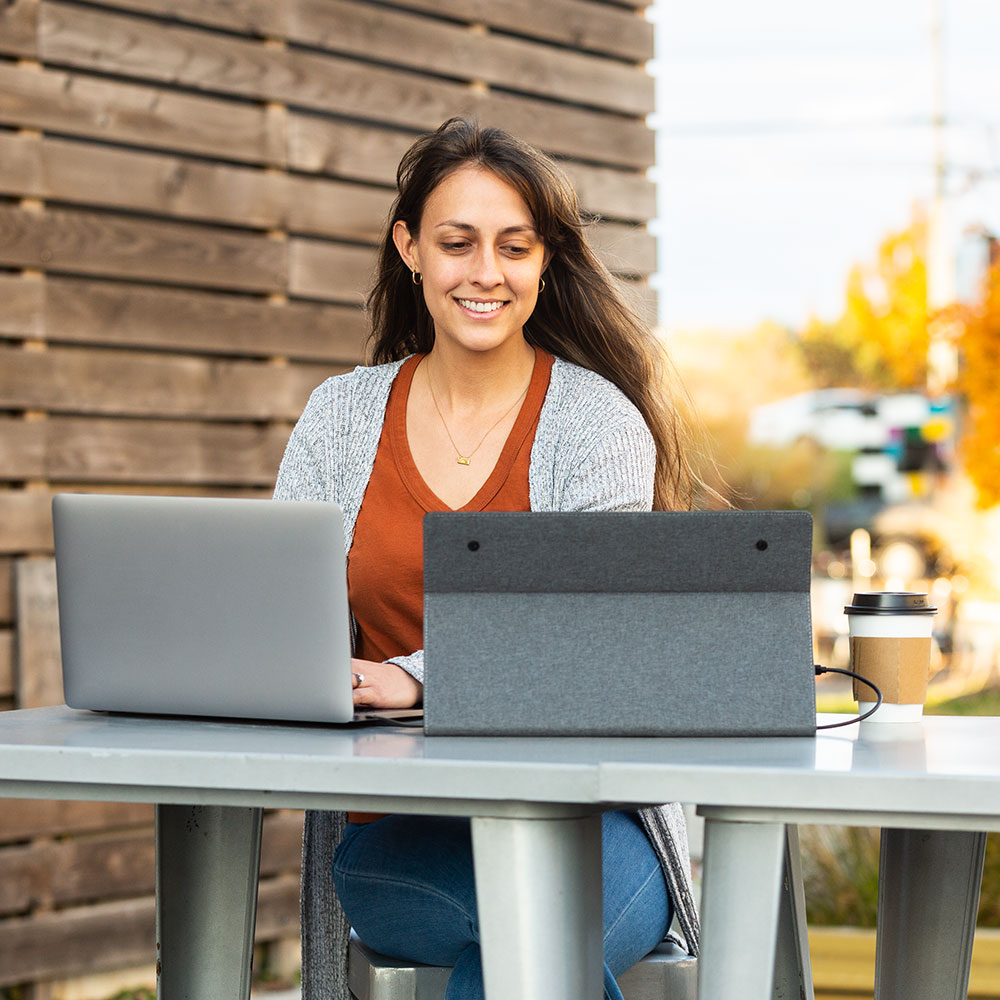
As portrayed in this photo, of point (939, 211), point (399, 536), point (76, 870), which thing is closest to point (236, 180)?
point (76, 870)

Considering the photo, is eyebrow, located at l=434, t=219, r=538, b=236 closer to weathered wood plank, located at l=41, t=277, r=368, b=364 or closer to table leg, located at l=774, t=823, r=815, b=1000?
table leg, located at l=774, t=823, r=815, b=1000

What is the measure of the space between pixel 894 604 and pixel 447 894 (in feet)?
1.80

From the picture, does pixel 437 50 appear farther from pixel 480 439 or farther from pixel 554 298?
pixel 480 439

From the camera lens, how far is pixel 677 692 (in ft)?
4.40

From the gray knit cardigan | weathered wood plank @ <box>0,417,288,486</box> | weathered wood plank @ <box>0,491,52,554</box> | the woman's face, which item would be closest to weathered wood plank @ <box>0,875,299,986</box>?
weathered wood plank @ <box>0,491,52,554</box>

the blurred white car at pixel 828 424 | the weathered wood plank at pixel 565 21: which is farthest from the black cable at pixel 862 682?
the blurred white car at pixel 828 424

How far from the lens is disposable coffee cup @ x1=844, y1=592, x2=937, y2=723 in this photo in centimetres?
151

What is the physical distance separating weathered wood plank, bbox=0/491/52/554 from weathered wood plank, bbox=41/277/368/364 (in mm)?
359

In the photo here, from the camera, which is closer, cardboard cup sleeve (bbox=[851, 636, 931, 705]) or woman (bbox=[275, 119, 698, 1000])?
cardboard cup sleeve (bbox=[851, 636, 931, 705])

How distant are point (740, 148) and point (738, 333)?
28.3ft

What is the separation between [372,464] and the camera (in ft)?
6.59

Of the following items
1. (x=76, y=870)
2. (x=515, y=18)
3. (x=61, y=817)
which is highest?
(x=515, y=18)

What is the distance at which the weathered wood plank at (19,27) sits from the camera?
3.23 m

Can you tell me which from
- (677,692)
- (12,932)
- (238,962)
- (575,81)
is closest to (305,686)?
(677,692)
